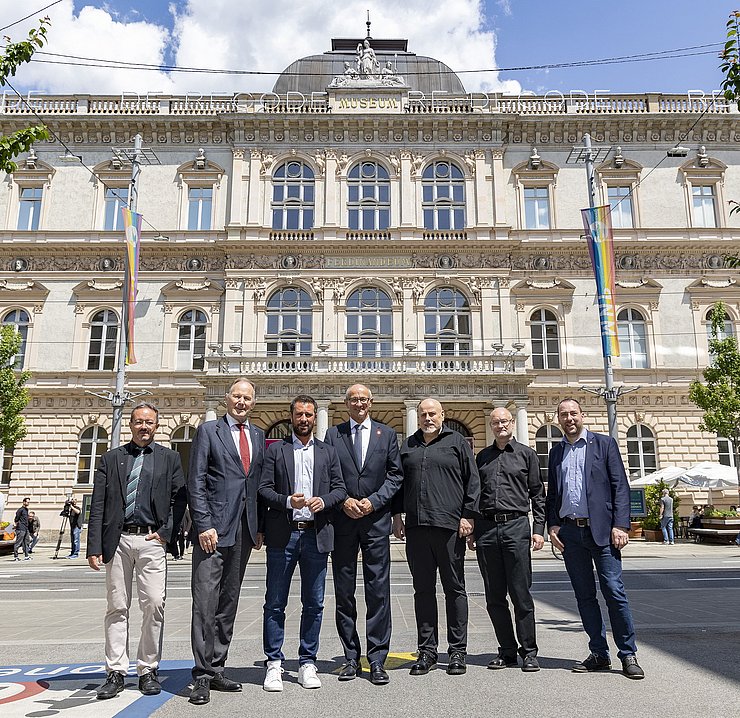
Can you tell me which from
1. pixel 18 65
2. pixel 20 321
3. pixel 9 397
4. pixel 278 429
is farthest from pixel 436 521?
pixel 20 321

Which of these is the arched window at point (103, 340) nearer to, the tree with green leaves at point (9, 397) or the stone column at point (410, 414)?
the tree with green leaves at point (9, 397)

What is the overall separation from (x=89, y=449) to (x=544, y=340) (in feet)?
68.7

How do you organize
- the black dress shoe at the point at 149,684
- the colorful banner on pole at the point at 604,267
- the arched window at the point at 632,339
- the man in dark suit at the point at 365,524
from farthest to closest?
1. the arched window at the point at 632,339
2. the colorful banner on pole at the point at 604,267
3. the man in dark suit at the point at 365,524
4. the black dress shoe at the point at 149,684

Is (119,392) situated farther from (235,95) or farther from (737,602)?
(737,602)

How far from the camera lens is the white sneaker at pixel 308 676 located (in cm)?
546

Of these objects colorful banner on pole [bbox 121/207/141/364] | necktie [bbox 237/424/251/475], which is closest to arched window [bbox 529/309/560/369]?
Answer: colorful banner on pole [bbox 121/207/141/364]

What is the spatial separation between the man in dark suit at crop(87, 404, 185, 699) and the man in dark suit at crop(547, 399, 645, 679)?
3.55 meters

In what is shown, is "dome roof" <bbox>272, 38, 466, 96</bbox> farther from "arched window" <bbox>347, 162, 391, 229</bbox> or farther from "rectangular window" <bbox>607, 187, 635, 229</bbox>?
"rectangular window" <bbox>607, 187, 635, 229</bbox>

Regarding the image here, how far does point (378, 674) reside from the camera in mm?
5602

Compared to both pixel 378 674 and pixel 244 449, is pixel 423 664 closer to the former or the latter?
pixel 378 674

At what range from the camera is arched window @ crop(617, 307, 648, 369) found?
31109 millimetres

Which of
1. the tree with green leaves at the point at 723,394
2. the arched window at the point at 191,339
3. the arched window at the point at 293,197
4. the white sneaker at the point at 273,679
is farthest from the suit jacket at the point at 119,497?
the arched window at the point at 293,197

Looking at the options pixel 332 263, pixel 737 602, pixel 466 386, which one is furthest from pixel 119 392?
pixel 737 602

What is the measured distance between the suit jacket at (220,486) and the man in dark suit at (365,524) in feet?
2.62
